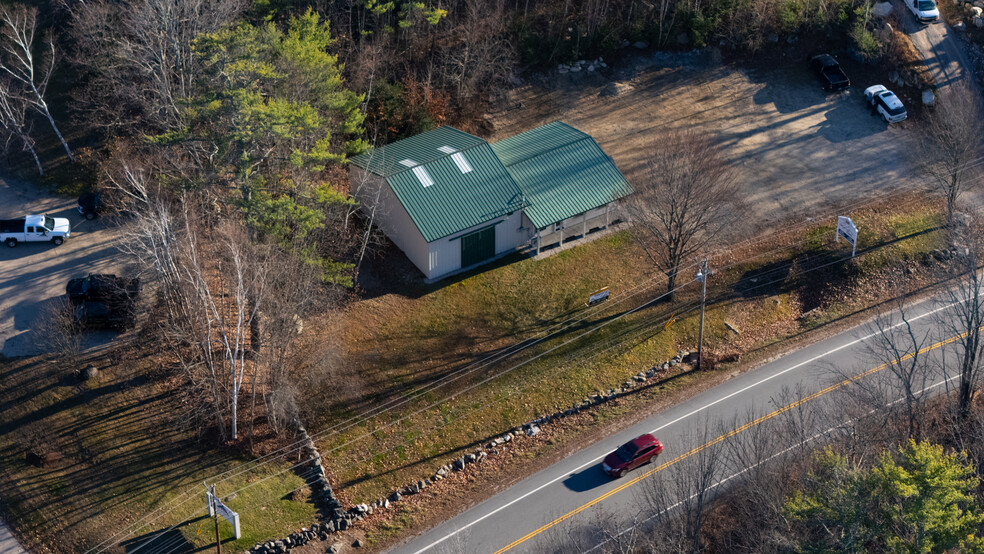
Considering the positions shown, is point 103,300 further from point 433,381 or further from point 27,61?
point 27,61

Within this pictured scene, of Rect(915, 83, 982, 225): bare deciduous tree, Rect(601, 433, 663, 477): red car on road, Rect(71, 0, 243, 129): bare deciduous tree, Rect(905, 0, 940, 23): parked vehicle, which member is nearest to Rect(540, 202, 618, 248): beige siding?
Rect(601, 433, 663, 477): red car on road

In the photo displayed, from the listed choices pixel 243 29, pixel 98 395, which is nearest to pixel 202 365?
pixel 98 395

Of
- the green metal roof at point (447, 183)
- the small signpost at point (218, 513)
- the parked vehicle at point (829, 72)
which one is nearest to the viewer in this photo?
the small signpost at point (218, 513)

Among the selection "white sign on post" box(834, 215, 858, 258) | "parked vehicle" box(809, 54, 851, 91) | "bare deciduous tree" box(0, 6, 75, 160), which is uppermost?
"bare deciduous tree" box(0, 6, 75, 160)

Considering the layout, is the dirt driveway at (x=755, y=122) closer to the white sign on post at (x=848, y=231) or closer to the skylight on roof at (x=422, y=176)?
the white sign on post at (x=848, y=231)

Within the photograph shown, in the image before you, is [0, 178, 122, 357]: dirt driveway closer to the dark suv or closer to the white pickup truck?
the white pickup truck

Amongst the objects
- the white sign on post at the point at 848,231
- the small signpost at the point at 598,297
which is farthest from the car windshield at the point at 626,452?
the white sign on post at the point at 848,231

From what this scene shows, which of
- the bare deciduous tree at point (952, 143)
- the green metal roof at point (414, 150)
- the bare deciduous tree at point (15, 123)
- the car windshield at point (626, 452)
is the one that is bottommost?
the car windshield at point (626, 452)
